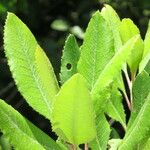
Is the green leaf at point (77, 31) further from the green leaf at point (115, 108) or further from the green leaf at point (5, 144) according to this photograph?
the green leaf at point (115, 108)

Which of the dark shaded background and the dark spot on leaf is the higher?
the dark spot on leaf

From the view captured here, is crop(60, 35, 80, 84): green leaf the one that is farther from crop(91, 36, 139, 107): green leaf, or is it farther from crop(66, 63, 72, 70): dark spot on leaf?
crop(91, 36, 139, 107): green leaf

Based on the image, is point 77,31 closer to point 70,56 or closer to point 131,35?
point 131,35

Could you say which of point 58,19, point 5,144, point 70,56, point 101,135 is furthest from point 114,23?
point 58,19

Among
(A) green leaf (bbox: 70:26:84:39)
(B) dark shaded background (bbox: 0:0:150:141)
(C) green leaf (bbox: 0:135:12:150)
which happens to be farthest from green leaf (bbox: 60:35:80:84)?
(A) green leaf (bbox: 70:26:84:39)

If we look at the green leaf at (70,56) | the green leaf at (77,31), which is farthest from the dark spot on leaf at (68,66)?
the green leaf at (77,31)
